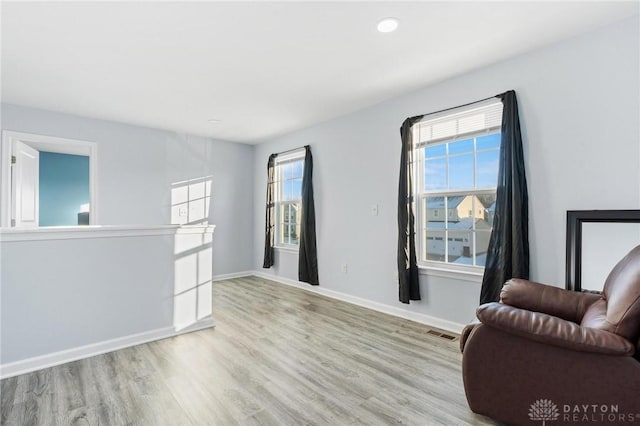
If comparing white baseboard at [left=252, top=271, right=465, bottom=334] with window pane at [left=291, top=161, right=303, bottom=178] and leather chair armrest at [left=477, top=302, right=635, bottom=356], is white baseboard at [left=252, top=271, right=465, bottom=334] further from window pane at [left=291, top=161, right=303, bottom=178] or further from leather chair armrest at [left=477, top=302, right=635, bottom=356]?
window pane at [left=291, top=161, right=303, bottom=178]

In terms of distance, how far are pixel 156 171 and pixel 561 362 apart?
5.27 metres

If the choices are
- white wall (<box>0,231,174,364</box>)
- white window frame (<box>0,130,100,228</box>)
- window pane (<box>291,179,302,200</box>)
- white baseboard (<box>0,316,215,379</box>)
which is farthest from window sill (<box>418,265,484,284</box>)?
white window frame (<box>0,130,100,228</box>)

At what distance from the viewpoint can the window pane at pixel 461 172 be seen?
3.08 m

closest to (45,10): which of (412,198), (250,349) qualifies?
(250,349)

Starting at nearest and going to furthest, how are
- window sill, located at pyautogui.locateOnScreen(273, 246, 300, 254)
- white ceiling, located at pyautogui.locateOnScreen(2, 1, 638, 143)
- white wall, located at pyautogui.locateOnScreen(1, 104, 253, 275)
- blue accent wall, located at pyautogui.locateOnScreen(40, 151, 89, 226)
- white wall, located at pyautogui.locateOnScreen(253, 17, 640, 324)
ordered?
white ceiling, located at pyautogui.locateOnScreen(2, 1, 638, 143), white wall, located at pyautogui.locateOnScreen(253, 17, 640, 324), white wall, located at pyautogui.locateOnScreen(1, 104, 253, 275), window sill, located at pyautogui.locateOnScreen(273, 246, 300, 254), blue accent wall, located at pyautogui.locateOnScreen(40, 151, 89, 226)

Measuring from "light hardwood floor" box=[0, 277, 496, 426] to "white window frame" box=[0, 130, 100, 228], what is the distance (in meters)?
2.54

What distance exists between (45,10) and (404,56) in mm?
2601

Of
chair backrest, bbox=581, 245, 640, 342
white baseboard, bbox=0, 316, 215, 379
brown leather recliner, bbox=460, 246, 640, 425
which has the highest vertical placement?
chair backrest, bbox=581, 245, 640, 342

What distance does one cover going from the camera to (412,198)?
3369 mm

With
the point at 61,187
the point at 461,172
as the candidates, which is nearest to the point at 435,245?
A: the point at 461,172

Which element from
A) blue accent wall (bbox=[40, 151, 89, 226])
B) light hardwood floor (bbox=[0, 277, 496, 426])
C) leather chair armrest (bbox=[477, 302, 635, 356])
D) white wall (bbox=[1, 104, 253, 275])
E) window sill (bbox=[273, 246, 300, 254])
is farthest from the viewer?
blue accent wall (bbox=[40, 151, 89, 226])

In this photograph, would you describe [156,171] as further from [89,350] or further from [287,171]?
[89,350]

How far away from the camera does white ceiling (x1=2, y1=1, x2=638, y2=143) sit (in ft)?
6.87

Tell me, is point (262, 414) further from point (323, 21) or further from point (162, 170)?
point (162, 170)
